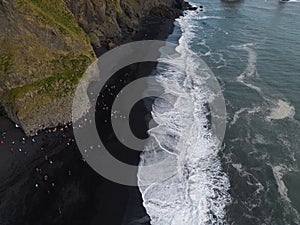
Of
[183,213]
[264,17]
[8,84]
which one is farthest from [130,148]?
[264,17]

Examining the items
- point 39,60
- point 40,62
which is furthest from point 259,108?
point 39,60

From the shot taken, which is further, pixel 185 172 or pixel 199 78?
pixel 199 78

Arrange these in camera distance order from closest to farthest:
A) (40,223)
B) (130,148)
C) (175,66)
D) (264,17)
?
1. (40,223)
2. (130,148)
3. (175,66)
4. (264,17)

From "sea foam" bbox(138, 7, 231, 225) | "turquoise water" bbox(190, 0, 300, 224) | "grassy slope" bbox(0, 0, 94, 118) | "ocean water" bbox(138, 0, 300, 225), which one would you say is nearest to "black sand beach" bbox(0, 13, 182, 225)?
"sea foam" bbox(138, 7, 231, 225)

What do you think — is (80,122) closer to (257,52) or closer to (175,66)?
(175,66)

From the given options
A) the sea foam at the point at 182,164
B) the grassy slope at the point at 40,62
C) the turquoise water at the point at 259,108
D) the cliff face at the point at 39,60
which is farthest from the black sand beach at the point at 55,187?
the turquoise water at the point at 259,108

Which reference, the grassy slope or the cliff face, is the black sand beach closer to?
the cliff face

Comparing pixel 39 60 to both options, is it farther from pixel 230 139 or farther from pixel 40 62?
pixel 230 139
